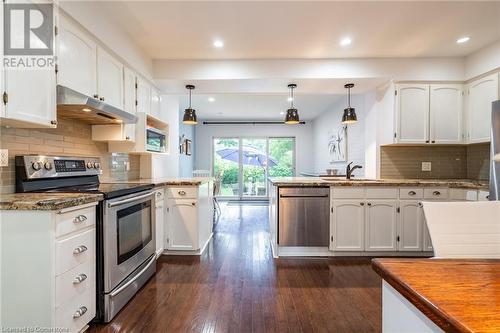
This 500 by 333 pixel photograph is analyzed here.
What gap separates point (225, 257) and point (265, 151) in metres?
5.19

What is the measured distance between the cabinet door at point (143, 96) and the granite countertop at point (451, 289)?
298cm

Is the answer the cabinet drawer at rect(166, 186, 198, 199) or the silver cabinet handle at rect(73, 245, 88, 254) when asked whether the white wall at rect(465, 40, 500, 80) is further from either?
the silver cabinet handle at rect(73, 245, 88, 254)

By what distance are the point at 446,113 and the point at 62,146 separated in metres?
4.36

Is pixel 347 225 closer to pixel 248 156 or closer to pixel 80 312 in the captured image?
pixel 80 312

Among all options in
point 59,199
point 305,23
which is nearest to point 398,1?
point 305,23

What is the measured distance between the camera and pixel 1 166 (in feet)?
5.40

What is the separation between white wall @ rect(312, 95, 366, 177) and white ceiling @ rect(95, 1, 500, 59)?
1.52 metres

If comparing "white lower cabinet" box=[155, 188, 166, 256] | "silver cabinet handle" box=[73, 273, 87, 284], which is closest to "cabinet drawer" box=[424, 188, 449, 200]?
"white lower cabinet" box=[155, 188, 166, 256]

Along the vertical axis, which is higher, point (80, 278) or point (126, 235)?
point (126, 235)

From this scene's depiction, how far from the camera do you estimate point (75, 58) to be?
6.53 ft

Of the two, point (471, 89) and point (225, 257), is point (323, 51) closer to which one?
point (471, 89)

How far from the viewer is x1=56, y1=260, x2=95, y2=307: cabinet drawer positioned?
1423 millimetres

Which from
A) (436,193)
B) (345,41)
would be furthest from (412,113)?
(345,41)

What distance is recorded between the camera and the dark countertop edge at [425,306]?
55 centimetres
